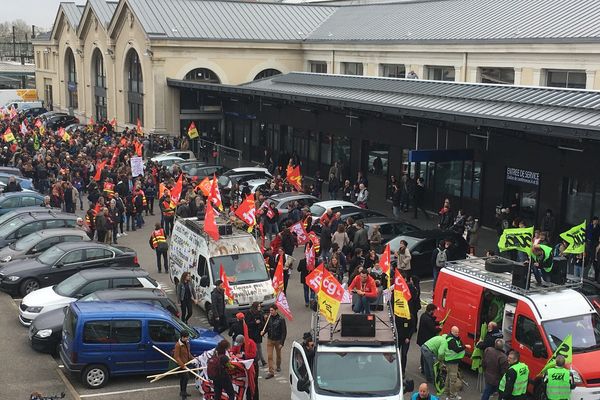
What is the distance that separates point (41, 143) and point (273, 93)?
14536mm

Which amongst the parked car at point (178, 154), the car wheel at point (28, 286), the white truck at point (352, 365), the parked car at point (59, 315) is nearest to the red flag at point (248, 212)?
the parked car at point (59, 315)

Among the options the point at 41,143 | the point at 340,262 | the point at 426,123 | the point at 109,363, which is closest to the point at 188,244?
the point at 340,262

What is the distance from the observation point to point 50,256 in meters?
21.8

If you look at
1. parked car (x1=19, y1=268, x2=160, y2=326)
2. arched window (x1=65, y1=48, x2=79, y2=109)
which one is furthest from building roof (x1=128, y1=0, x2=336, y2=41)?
parked car (x1=19, y1=268, x2=160, y2=326)

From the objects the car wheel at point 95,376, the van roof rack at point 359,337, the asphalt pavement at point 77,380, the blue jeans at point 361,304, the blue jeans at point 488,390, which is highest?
→ the van roof rack at point 359,337

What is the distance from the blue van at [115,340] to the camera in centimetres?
1544

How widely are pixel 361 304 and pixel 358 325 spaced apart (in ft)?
11.1

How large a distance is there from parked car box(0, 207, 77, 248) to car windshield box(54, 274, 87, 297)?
6183 mm

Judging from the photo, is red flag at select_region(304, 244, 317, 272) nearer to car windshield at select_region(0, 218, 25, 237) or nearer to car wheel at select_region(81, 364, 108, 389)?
car wheel at select_region(81, 364, 108, 389)

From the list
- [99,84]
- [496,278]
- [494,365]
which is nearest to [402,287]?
[496,278]

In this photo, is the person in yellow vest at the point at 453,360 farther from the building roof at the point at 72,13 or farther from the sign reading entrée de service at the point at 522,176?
the building roof at the point at 72,13

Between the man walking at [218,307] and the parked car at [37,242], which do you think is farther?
the parked car at [37,242]

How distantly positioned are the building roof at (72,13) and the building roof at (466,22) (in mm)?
24557

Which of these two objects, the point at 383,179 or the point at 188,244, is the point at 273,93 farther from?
the point at 188,244
